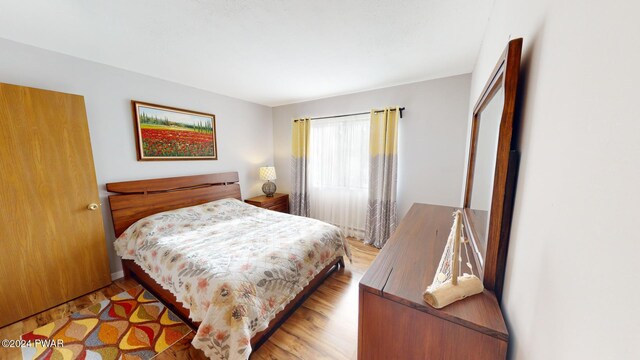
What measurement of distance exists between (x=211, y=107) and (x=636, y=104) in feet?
11.6

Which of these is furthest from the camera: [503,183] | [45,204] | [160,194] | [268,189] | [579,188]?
[268,189]

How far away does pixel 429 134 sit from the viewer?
2.64 m

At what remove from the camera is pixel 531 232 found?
54cm

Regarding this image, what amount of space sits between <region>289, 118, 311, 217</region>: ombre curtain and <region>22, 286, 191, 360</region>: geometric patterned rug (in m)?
2.26

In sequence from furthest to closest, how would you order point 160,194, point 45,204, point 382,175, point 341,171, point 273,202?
point 273,202, point 341,171, point 382,175, point 160,194, point 45,204

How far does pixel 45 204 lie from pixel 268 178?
7.78 ft

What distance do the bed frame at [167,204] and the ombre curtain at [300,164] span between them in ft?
3.92

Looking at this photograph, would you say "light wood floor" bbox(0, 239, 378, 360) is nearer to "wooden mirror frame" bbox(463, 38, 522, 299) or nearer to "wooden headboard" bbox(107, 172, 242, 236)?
"wooden headboard" bbox(107, 172, 242, 236)

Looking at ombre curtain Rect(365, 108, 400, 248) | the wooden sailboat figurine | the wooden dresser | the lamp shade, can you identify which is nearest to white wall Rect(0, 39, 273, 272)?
Result: the lamp shade

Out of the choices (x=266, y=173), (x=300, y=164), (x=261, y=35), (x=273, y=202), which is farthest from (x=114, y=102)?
(x=300, y=164)

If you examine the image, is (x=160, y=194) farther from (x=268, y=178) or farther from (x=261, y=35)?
(x=261, y=35)

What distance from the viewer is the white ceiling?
4.41ft

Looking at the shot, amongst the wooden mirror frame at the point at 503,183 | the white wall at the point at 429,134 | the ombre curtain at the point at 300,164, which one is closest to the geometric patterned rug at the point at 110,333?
the wooden mirror frame at the point at 503,183

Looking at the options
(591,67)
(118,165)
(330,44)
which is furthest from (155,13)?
(591,67)
